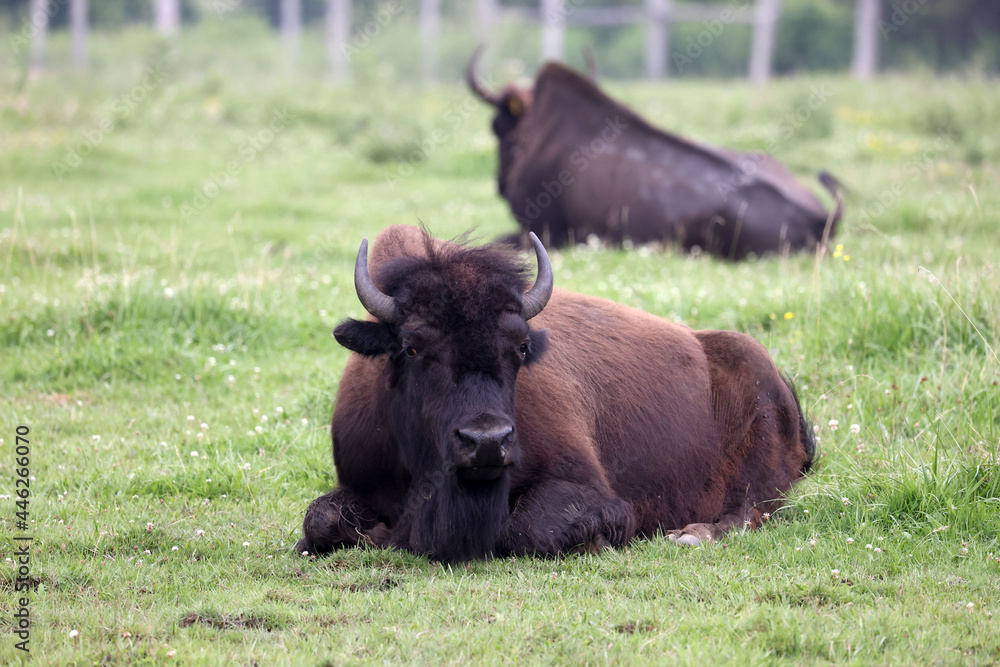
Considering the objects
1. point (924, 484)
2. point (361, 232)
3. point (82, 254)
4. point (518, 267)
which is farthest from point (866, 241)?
point (82, 254)

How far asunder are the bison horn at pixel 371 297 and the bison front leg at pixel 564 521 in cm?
119

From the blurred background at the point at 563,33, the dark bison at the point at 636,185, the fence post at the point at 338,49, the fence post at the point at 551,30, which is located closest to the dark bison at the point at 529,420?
the dark bison at the point at 636,185

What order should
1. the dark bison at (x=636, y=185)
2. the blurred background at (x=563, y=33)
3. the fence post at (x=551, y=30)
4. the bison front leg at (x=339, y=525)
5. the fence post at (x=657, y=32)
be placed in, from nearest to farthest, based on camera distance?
the bison front leg at (x=339, y=525)
the dark bison at (x=636, y=185)
the fence post at (x=551, y=30)
the fence post at (x=657, y=32)
the blurred background at (x=563, y=33)

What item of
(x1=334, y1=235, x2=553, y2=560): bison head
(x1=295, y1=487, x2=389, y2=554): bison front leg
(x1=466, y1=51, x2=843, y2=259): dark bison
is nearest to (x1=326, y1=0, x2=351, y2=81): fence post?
(x1=466, y1=51, x2=843, y2=259): dark bison

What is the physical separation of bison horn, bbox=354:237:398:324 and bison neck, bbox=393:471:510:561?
0.83m

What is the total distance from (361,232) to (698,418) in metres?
7.92

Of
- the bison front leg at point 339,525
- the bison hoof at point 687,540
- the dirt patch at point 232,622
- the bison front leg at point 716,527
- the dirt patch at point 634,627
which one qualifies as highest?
the dirt patch at point 634,627

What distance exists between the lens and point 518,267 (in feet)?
16.7

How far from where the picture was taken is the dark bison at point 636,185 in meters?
11.9

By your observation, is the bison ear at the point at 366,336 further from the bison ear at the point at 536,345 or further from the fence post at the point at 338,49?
the fence post at the point at 338,49

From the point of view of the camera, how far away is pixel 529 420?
5.29 metres

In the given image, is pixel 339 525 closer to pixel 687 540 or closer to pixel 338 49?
pixel 687 540

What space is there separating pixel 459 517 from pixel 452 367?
2.52 feet

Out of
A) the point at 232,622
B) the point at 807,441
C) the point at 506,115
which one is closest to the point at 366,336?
the point at 232,622
